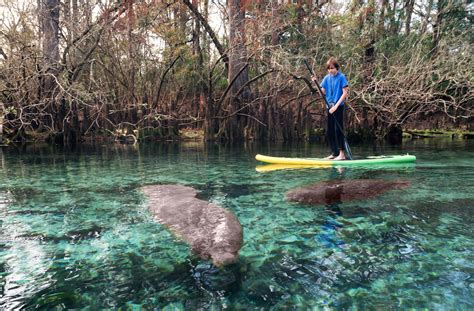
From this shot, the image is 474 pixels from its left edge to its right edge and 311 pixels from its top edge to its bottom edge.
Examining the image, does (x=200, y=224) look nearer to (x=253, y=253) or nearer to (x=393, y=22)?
(x=253, y=253)

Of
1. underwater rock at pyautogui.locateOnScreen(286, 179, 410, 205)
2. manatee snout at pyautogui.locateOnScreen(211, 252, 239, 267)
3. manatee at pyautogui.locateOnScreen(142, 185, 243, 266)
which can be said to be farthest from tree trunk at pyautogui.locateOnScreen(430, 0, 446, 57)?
manatee snout at pyautogui.locateOnScreen(211, 252, 239, 267)

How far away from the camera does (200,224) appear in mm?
3100

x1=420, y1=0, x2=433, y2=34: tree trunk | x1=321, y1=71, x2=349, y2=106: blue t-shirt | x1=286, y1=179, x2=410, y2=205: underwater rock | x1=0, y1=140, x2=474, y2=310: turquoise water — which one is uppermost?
x1=420, y1=0, x2=433, y2=34: tree trunk

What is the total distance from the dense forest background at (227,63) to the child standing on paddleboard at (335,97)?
4.22m

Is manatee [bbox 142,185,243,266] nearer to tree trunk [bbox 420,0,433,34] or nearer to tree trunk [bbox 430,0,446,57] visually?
tree trunk [bbox 430,0,446,57]

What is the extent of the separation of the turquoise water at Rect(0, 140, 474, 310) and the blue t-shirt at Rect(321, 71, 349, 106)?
2473mm

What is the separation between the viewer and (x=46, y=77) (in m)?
11.8

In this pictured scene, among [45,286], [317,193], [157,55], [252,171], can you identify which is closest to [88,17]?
[157,55]

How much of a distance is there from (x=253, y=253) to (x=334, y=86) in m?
4.95

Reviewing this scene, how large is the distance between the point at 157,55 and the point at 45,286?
46.5ft

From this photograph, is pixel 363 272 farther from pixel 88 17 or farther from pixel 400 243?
pixel 88 17

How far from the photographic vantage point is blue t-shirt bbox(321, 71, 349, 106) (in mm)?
6797

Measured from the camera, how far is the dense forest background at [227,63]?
11633 millimetres

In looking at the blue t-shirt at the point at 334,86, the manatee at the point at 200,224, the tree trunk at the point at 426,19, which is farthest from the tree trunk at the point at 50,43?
the tree trunk at the point at 426,19
